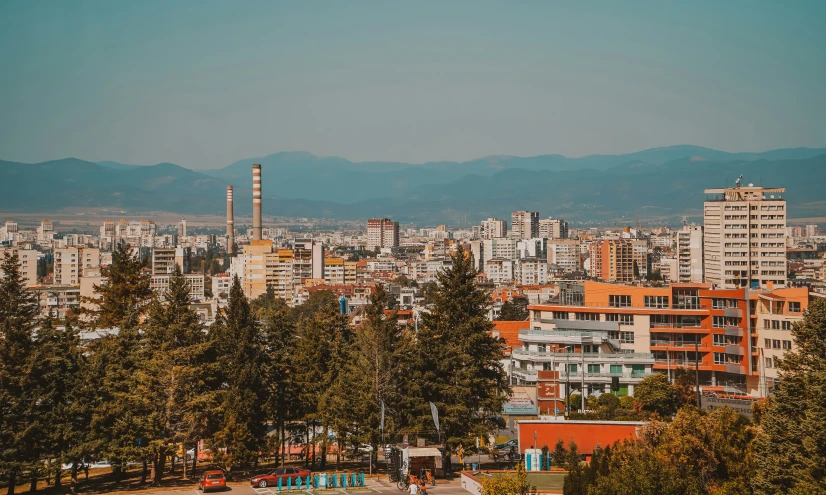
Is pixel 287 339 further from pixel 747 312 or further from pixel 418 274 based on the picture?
pixel 418 274

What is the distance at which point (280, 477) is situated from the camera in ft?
84.8

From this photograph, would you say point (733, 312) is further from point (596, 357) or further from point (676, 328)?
point (596, 357)

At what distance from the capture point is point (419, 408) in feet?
91.8

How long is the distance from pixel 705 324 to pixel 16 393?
31616 mm

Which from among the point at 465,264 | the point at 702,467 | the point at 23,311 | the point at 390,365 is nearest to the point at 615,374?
the point at 465,264

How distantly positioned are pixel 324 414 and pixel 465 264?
6467 millimetres

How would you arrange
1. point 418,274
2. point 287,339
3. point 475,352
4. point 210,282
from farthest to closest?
point 418,274 → point 210,282 → point 287,339 → point 475,352

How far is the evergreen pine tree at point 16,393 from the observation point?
25.2 m

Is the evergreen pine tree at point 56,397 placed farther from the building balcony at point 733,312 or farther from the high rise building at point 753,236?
the high rise building at point 753,236

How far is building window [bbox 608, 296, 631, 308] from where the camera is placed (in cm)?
4738

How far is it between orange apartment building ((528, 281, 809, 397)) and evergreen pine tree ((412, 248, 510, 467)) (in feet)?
57.1

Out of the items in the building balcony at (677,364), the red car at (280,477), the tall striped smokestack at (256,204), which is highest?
the tall striped smokestack at (256,204)

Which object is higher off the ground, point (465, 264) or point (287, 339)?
point (465, 264)

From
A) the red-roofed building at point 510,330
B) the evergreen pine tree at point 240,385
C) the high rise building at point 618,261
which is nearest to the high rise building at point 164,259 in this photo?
the high rise building at point 618,261
